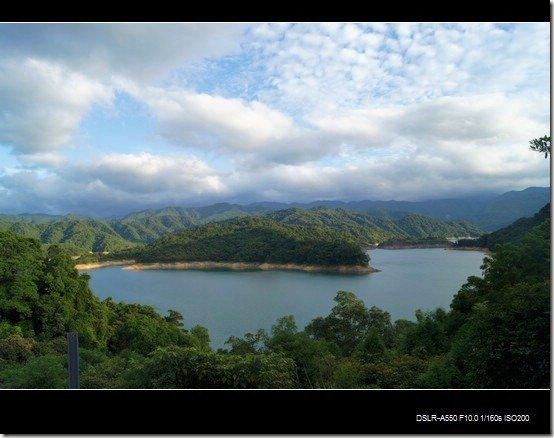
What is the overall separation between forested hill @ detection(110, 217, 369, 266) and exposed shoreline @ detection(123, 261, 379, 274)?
285 millimetres

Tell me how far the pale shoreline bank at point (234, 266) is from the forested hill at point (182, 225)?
413 centimetres

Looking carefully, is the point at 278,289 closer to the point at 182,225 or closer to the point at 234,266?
the point at 234,266

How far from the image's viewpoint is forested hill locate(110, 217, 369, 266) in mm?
23922

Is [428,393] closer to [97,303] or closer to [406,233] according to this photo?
[97,303]

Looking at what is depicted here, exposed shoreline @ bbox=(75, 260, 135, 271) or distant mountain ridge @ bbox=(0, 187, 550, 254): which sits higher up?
distant mountain ridge @ bbox=(0, 187, 550, 254)

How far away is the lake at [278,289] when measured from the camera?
42.8 ft

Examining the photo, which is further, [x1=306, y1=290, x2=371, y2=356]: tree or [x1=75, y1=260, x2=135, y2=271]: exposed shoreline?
[x1=75, y1=260, x2=135, y2=271]: exposed shoreline

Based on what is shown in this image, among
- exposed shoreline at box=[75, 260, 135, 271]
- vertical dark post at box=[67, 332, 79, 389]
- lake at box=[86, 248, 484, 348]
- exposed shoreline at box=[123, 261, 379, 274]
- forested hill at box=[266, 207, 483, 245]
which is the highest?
forested hill at box=[266, 207, 483, 245]

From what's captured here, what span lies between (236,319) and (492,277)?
905 cm

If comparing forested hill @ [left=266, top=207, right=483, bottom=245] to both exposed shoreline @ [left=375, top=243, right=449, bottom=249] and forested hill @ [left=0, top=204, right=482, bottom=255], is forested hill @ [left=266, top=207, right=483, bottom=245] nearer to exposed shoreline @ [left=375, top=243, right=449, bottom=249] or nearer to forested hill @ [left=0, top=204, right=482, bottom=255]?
forested hill @ [left=0, top=204, right=482, bottom=255]

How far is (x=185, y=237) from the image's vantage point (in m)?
33.7

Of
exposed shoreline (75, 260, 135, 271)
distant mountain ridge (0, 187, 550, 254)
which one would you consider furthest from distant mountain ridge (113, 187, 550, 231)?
exposed shoreline (75, 260, 135, 271)

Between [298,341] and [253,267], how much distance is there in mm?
23109

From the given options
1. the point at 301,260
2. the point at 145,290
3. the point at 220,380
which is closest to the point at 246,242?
the point at 301,260
